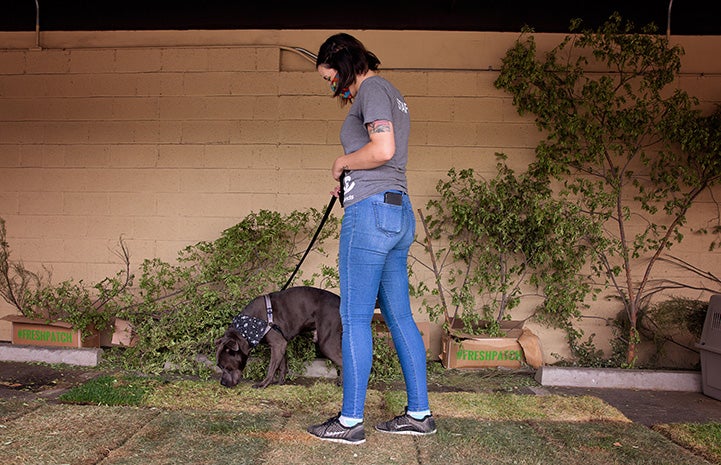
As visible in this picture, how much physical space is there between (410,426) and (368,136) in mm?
1199

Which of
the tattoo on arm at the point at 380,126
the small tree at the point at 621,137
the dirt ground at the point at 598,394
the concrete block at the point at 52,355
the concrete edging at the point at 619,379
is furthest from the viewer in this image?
the small tree at the point at 621,137

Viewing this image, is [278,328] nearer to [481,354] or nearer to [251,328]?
[251,328]

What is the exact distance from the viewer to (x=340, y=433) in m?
2.40

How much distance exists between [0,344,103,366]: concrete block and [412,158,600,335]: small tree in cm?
218

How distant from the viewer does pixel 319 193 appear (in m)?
4.50

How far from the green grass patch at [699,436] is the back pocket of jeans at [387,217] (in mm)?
1547

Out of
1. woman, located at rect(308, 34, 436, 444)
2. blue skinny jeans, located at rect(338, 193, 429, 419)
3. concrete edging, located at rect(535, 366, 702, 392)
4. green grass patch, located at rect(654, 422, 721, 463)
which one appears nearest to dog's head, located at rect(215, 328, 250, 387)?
woman, located at rect(308, 34, 436, 444)

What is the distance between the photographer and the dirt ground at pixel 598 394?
3.17 meters

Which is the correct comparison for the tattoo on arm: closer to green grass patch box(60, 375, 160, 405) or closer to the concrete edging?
green grass patch box(60, 375, 160, 405)

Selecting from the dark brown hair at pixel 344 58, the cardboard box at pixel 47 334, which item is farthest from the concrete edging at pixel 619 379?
the cardboard box at pixel 47 334

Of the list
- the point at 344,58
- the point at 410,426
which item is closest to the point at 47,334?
the point at 410,426

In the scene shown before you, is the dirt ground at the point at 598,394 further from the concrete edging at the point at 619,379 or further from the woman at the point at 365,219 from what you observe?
the woman at the point at 365,219

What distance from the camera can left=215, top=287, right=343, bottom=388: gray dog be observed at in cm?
330

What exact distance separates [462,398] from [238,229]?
1838 mm
